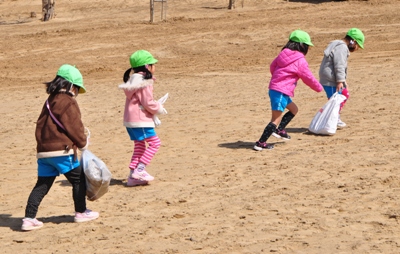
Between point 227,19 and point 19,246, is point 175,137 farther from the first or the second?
point 227,19

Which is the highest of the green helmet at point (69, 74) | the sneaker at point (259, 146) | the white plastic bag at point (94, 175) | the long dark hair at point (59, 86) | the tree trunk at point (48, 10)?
the green helmet at point (69, 74)

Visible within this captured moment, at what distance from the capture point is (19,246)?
6.88 metres

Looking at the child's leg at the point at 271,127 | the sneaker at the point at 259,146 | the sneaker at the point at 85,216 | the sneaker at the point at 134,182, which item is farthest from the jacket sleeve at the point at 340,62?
the sneaker at the point at 85,216

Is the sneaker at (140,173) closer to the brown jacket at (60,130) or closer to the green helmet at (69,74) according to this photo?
the brown jacket at (60,130)

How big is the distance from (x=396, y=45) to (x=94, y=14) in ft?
34.1

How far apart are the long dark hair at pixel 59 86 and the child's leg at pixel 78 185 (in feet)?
2.28

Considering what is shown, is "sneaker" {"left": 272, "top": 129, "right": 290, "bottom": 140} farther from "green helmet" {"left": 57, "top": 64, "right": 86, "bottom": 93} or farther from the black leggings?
"green helmet" {"left": 57, "top": 64, "right": 86, "bottom": 93}

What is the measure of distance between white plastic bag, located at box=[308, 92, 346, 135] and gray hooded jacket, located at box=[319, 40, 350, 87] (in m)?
0.24

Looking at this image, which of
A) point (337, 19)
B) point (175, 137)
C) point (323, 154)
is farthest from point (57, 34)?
point (323, 154)

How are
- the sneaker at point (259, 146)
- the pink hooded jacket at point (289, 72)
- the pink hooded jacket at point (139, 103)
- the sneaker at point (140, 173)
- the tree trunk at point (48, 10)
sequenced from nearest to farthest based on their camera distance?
the pink hooded jacket at point (139, 103), the sneaker at point (140, 173), the pink hooded jacket at point (289, 72), the sneaker at point (259, 146), the tree trunk at point (48, 10)

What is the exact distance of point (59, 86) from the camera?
23.3 ft

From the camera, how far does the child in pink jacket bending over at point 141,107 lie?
827cm

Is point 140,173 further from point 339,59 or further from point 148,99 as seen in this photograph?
point 339,59

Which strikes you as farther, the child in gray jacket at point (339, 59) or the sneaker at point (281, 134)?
the child in gray jacket at point (339, 59)
